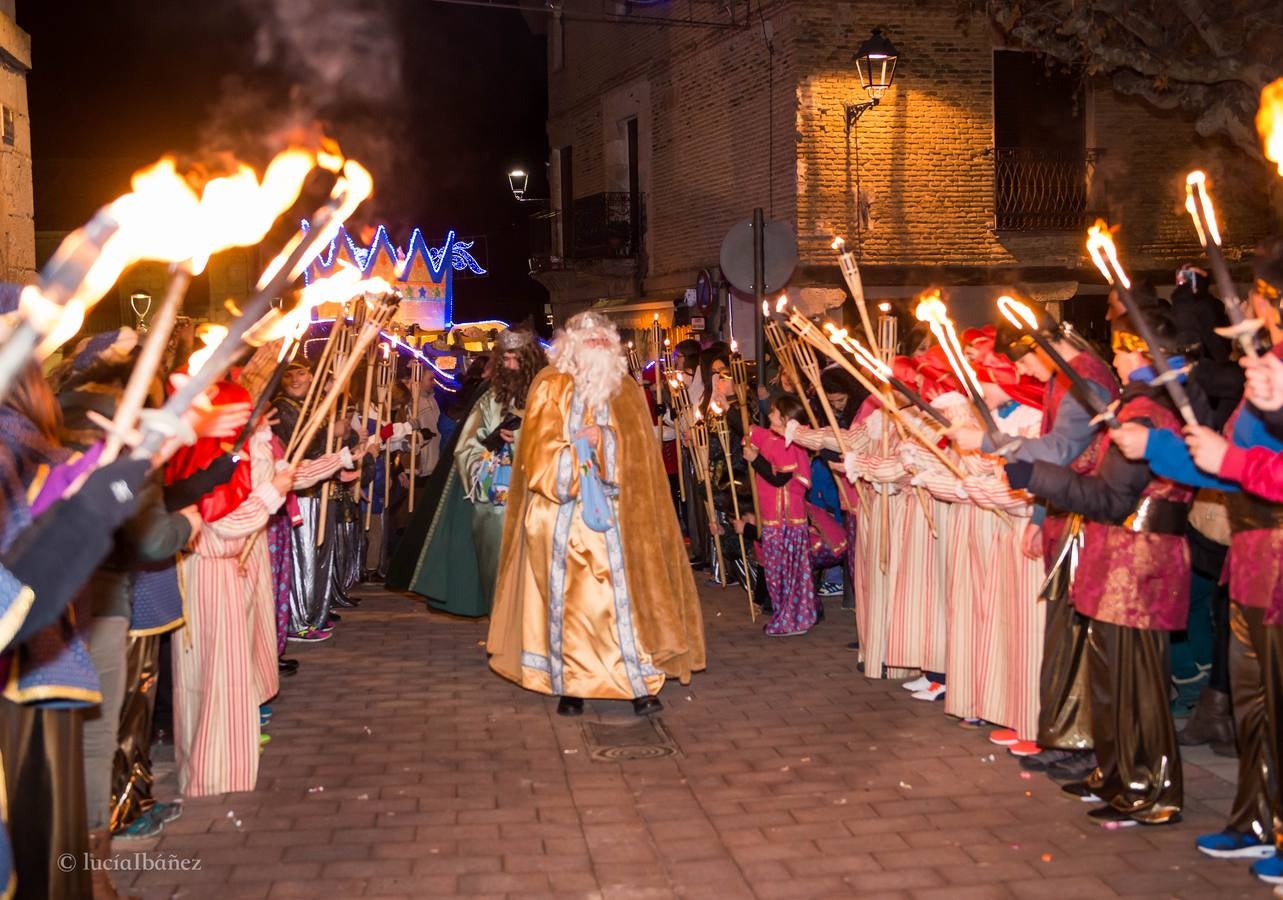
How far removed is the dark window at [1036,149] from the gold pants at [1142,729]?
15.6m

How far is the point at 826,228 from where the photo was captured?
63.7 feet

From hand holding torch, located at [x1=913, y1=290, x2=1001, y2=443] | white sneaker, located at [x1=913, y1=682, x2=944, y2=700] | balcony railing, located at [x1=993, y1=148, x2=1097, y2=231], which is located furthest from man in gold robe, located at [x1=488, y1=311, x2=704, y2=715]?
balcony railing, located at [x1=993, y1=148, x2=1097, y2=231]

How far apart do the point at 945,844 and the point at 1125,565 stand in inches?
52.1

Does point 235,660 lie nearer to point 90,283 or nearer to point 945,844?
point 945,844

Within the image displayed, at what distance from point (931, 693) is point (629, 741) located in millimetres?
1883

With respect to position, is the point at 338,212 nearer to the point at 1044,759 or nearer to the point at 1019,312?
the point at 1019,312

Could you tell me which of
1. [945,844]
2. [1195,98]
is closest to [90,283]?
[945,844]

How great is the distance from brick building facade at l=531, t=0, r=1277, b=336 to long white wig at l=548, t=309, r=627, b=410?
1198cm

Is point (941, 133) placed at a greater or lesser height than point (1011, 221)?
greater

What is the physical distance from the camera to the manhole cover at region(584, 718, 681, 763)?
263 inches

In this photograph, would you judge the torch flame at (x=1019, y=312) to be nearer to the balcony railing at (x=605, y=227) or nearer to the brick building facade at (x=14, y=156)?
the brick building facade at (x=14, y=156)

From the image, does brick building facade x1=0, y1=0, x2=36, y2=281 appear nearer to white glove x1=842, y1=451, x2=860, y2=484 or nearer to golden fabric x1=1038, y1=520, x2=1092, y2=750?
white glove x1=842, y1=451, x2=860, y2=484

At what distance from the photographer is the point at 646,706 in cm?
745

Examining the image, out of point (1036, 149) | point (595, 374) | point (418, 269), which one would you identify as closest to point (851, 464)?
point (595, 374)
